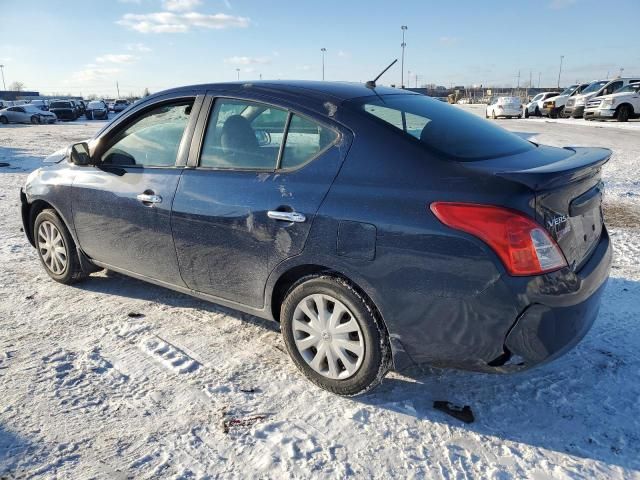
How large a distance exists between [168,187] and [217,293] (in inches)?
31.2

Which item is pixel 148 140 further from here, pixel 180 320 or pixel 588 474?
pixel 588 474

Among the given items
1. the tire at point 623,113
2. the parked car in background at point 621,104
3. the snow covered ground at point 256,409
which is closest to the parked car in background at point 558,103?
the parked car in background at point 621,104

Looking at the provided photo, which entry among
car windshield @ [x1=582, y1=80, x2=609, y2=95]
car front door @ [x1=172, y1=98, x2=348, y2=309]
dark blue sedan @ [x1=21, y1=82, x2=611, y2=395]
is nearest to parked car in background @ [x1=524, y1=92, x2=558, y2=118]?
car windshield @ [x1=582, y1=80, x2=609, y2=95]

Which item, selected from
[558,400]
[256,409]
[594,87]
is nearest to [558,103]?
[594,87]

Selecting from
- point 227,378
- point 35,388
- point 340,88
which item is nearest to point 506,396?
point 227,378

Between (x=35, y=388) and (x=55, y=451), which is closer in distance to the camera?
(x=55, y=451)

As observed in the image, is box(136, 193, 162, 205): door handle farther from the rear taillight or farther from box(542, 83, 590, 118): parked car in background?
box(542, 83, 590, 118): parked car in background

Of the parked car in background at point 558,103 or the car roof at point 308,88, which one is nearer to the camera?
the car roof at point 308,88

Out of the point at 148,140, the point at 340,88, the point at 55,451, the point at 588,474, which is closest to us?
the point at 588,474

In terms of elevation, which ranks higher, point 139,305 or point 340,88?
point 340,88

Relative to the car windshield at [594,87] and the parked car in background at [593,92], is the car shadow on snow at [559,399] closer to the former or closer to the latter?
the parked car in background at [593,92]

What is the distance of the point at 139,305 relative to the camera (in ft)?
13.5

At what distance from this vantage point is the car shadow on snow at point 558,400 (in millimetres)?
2510

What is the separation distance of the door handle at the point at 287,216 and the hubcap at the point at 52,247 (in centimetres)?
245
